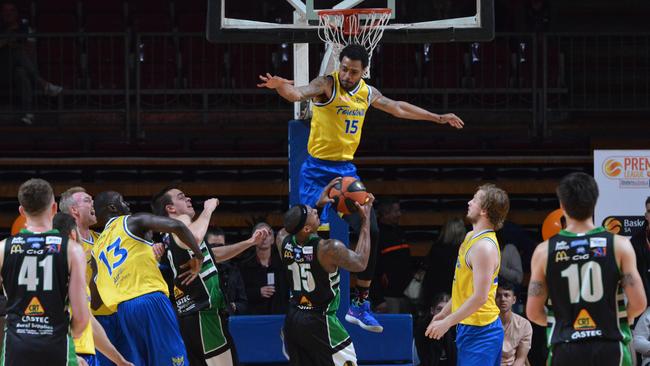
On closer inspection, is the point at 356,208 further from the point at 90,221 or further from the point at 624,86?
the point at 624,86

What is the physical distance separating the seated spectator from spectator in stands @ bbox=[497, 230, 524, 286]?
1.30m

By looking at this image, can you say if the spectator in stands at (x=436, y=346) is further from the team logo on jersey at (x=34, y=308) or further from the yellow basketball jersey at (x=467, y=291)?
the team logo on jersey at (x=34, y=308)

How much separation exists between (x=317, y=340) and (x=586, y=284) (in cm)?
295

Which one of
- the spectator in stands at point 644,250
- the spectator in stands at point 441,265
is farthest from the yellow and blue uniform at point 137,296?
the spectator in stands at point 644,250

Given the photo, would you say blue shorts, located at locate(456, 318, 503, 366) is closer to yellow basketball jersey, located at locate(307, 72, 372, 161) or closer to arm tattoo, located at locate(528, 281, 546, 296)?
arm tattoo, located at locate(528, 281, 546, 296)

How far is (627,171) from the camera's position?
38.1ft

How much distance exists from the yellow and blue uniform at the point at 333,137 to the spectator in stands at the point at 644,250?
3.36 meters

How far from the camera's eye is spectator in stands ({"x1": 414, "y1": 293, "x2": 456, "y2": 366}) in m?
11.2

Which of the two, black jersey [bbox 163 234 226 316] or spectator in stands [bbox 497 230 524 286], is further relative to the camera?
spectator in stands [bbox 497 230 524 286]

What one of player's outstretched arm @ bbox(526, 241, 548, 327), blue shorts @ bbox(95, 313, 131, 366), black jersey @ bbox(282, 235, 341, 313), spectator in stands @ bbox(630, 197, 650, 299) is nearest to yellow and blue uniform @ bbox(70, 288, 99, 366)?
black jersey @ bbox(282, 235, 341, 313)

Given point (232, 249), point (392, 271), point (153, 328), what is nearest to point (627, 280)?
point (153, 328)

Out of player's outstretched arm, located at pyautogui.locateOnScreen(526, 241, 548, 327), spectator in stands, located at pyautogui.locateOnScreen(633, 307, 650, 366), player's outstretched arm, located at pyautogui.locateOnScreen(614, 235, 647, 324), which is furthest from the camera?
spectator in stands, located at pyautogui.locateOnScreen(633, 307, 650, 366)

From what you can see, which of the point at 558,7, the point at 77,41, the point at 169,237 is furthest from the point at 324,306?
the point at 558,7

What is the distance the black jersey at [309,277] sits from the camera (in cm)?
863
